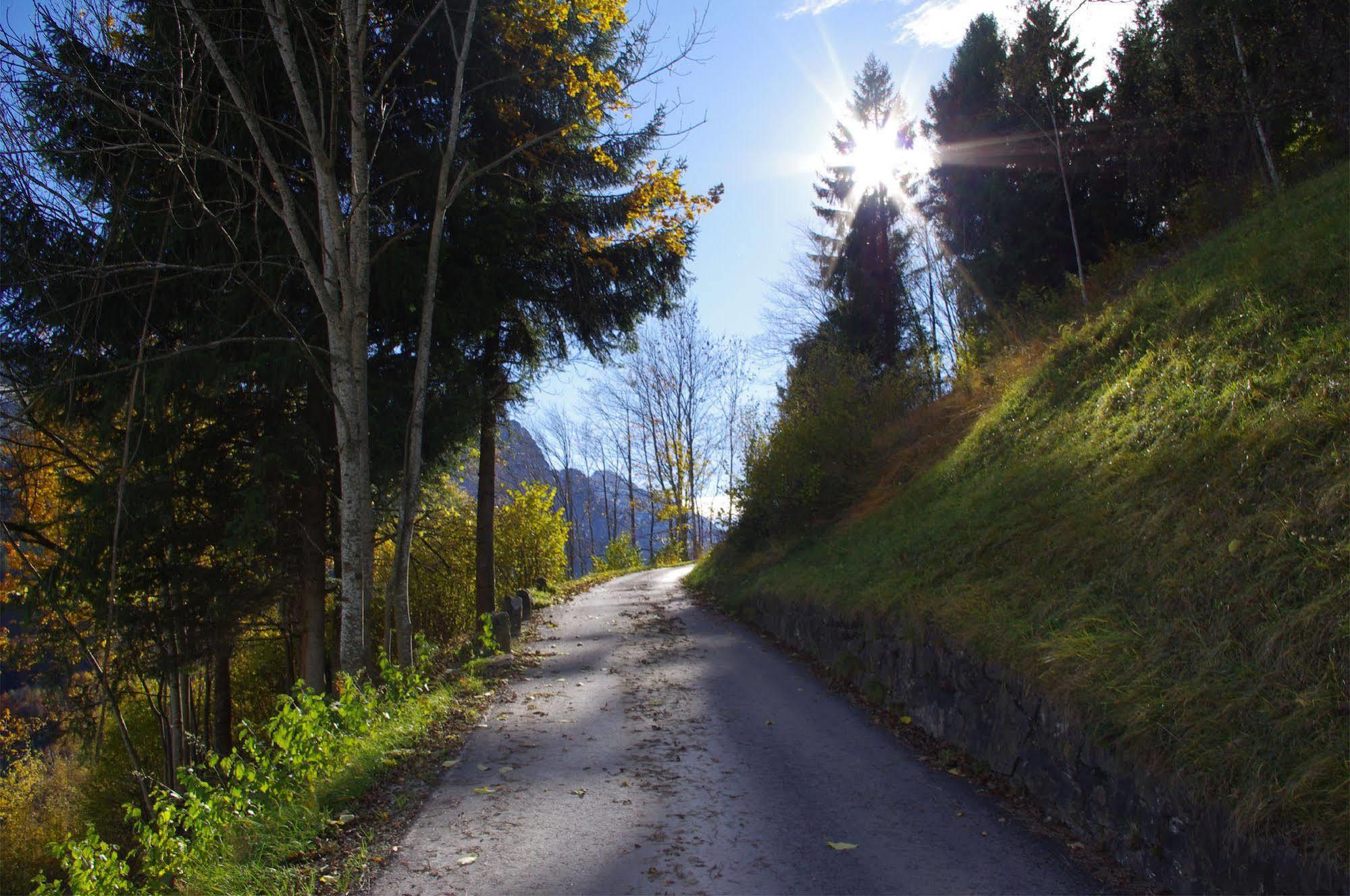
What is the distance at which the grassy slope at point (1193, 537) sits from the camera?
3.58 meters

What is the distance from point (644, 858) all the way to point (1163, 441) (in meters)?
5.46

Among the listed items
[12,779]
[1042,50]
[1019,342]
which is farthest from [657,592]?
[12,779]

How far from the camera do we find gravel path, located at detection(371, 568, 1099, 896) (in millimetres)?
4121

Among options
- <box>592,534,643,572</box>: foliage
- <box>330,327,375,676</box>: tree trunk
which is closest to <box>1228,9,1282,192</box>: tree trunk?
<box>330,327,375,676</box>: tree trunk

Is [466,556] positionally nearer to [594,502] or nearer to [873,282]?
[873,282]

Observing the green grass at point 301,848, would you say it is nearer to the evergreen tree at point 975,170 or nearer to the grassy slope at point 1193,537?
the grassy slope at point 1193,537

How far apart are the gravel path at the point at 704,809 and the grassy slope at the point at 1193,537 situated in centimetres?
108

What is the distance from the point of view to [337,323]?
7.66 m

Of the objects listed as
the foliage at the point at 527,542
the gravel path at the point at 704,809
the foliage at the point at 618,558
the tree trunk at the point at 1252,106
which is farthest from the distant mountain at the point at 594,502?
the gravel path at the point at 704,809

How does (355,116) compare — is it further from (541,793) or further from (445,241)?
(541,793)

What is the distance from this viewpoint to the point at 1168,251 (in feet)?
52.1

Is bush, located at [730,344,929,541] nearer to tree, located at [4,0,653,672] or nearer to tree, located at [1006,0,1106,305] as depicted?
tree, located at [1006,0,1106,305]

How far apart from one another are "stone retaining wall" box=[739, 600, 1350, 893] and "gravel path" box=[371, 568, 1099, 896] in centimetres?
31

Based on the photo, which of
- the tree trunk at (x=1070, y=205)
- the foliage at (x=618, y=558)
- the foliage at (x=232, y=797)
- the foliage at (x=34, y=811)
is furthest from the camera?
the foliage at (x=618, y=558)
